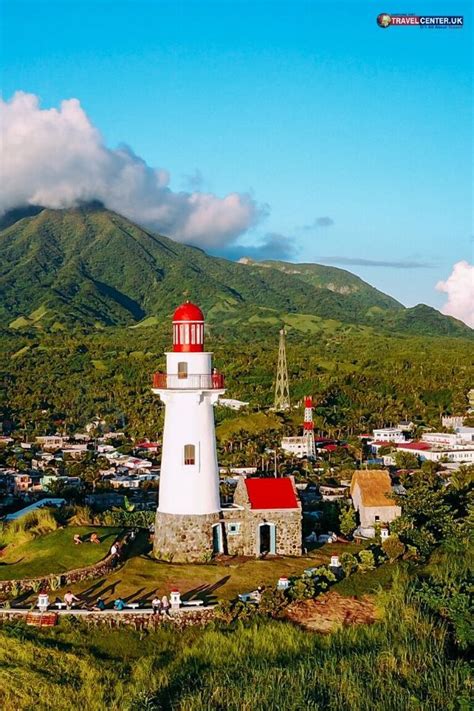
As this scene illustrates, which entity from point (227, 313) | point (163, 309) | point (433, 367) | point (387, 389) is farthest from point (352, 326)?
point (387, 389)

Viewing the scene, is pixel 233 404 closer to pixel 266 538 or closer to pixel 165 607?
pixel 266 538

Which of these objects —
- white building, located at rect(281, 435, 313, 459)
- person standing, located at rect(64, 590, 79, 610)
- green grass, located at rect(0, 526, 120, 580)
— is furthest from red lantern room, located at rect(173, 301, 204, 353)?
white building, located at rect(281, 435, 313, 459)

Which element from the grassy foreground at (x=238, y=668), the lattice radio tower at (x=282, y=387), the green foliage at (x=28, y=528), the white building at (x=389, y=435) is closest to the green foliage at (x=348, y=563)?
the grassy foreground at (x=238, y=668)

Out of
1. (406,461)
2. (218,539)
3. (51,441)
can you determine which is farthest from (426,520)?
(51,441)

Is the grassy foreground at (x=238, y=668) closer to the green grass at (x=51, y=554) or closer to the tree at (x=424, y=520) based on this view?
the green grass at (x=51, y=554)

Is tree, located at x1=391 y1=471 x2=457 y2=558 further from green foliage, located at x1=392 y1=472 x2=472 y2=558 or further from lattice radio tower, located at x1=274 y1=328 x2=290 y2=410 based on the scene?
lattice radio tower, located at x1=274 y1=328 x2=290 y2=410
